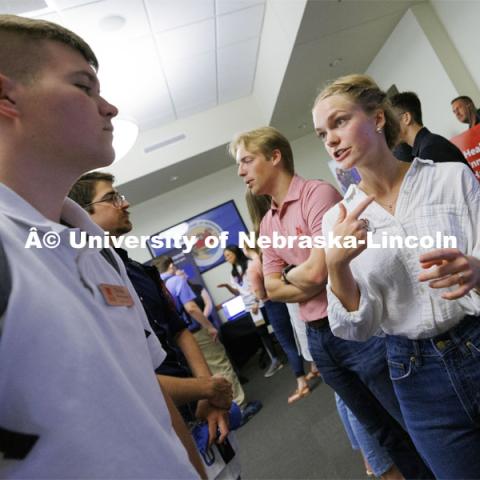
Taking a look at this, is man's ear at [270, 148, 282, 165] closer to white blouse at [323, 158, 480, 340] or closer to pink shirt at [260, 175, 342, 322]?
pink shirt at [260, 175, 342, 322]

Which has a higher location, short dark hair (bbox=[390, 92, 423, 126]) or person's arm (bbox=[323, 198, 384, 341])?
short dark hair (bbox=[390, 92, 423, 126])

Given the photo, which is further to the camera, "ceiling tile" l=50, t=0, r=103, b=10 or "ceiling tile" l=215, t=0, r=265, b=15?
"ceiling tile" l=215, t=0, r=265, b=15

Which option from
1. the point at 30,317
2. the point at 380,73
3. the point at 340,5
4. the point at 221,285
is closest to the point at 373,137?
the point at 30,317

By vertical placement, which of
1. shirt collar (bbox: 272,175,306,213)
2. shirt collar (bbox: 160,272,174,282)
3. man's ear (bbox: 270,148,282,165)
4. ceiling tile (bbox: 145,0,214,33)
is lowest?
shirt collar (bbox: 272,175,306,213)

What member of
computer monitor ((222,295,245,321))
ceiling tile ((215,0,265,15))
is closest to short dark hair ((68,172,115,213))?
ceiling tile ((215,0,265,15))

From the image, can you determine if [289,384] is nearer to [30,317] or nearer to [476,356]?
[476,356]

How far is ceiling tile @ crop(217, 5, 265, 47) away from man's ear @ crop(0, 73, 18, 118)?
11.3 feet

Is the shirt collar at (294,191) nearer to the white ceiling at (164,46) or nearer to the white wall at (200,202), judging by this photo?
the white ceiling at (164,46)

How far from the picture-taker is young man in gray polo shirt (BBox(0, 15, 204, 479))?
0.45 metres

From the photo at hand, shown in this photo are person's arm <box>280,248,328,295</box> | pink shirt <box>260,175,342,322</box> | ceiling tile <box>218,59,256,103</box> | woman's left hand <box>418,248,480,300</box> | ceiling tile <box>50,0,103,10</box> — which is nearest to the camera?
woman's left hand <box>418,248,480,300</box>

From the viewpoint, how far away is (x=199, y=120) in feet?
17.4

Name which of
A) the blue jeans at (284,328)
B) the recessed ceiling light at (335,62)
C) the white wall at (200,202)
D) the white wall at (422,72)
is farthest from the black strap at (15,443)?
the white wall at (200,202)

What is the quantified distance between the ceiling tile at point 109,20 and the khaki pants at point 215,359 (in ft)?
9.75

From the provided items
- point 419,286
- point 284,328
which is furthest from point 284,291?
point 284,328
